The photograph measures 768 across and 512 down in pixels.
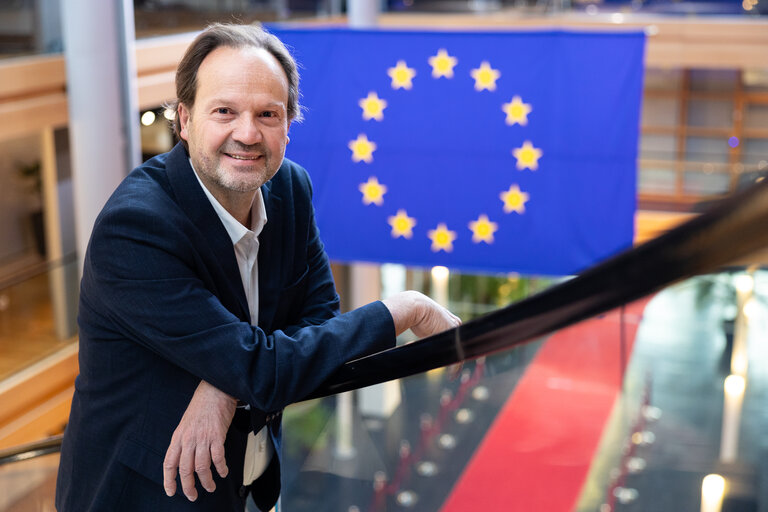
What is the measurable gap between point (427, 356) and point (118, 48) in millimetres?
5135

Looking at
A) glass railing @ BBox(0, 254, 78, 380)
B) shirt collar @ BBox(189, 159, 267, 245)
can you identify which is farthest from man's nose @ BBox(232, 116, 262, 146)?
glass railing @ BBox(0, 254, 78, 380)

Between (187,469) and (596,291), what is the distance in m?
0.75

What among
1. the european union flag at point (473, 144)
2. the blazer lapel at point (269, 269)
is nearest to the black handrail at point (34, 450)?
the blazer lapel at point (269, 269)

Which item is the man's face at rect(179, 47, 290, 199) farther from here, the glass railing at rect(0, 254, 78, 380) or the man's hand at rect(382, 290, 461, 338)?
the glass railing at rect(0, 254, 78, 380)

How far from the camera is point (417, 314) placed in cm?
165

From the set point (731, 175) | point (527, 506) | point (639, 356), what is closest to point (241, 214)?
point (527, 506)

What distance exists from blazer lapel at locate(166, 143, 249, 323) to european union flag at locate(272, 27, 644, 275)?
4.79m

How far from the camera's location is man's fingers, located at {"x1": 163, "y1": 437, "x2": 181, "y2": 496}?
1.48 metres

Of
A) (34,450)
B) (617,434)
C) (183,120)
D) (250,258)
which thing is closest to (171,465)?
(250,258)

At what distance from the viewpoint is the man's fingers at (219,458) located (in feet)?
4.90

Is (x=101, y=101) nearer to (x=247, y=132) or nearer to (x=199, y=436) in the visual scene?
(x=247, y=132)

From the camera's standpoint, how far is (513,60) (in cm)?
615

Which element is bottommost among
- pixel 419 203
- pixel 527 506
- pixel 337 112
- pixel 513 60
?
pixel 527 506

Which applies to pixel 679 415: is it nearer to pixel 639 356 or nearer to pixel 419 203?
pixel 639 356
